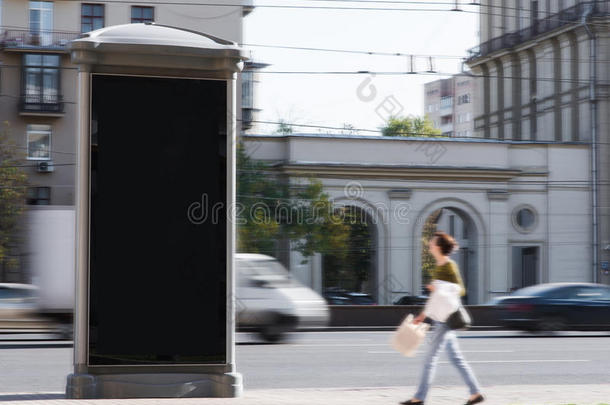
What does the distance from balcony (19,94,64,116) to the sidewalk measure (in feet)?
124

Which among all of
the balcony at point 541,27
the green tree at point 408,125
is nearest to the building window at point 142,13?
the balcony at point 541,27

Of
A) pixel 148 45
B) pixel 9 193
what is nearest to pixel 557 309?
pixel 148 45

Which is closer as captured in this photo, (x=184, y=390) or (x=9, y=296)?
(x=184, y=390)

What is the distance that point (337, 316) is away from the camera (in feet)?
101

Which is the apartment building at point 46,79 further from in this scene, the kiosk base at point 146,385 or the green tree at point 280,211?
the kiosk base at point 146,385

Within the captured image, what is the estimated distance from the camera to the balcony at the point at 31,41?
46188 mm

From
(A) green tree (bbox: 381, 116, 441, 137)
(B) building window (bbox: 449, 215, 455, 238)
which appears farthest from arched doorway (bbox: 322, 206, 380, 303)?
(A) green tree (bbox: 381, 116, 441, 137)

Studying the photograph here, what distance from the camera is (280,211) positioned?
4366 centimetres

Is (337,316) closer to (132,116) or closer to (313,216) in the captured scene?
(313,216)

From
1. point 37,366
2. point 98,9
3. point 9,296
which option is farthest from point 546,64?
point 37,366

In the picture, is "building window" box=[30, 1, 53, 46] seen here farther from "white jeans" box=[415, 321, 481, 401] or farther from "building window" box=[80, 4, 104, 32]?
"white jeans" box=[415, 321, 481, 401]

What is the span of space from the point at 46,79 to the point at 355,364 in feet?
114

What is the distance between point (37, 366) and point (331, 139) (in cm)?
3184

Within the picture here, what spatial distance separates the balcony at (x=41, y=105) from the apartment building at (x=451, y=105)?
3289 inches
